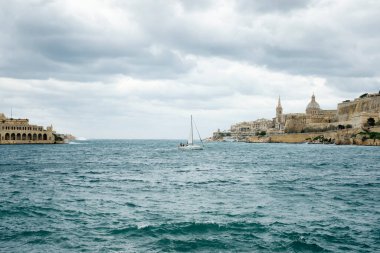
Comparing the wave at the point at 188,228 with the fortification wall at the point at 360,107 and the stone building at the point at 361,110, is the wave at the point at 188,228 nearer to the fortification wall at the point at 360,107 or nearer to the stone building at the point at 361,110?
the stone building at the point at 361,110

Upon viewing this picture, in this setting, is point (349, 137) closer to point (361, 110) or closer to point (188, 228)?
point (361, 110)

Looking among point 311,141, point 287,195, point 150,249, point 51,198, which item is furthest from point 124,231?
point 311,141

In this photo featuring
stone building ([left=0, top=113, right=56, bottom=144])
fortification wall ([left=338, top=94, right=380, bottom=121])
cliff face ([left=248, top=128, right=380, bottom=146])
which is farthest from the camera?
fortification wall ([left=338, top=94, right=380, bottom=121])

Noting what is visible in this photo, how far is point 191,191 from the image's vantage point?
29.8m

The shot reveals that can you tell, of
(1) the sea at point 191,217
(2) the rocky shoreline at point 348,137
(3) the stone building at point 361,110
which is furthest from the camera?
(3) the stone building at point 361,110

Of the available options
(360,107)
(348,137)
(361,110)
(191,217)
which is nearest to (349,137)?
(348,137)

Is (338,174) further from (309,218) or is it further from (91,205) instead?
(91,205)

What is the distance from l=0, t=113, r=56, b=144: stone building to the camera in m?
163

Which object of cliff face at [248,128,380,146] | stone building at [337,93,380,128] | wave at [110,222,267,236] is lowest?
wave at [110,222,267,236]

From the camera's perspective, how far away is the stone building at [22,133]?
163 metres

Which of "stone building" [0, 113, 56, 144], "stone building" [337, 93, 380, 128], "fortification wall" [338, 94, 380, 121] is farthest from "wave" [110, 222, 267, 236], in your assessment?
"stone building" [0, 113, 56, 144]

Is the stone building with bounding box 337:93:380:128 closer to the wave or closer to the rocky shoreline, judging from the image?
the rocky shoreline

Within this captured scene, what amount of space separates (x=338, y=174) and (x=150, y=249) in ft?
104

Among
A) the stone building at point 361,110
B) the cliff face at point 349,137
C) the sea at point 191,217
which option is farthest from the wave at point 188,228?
the stone building at point 361,110
